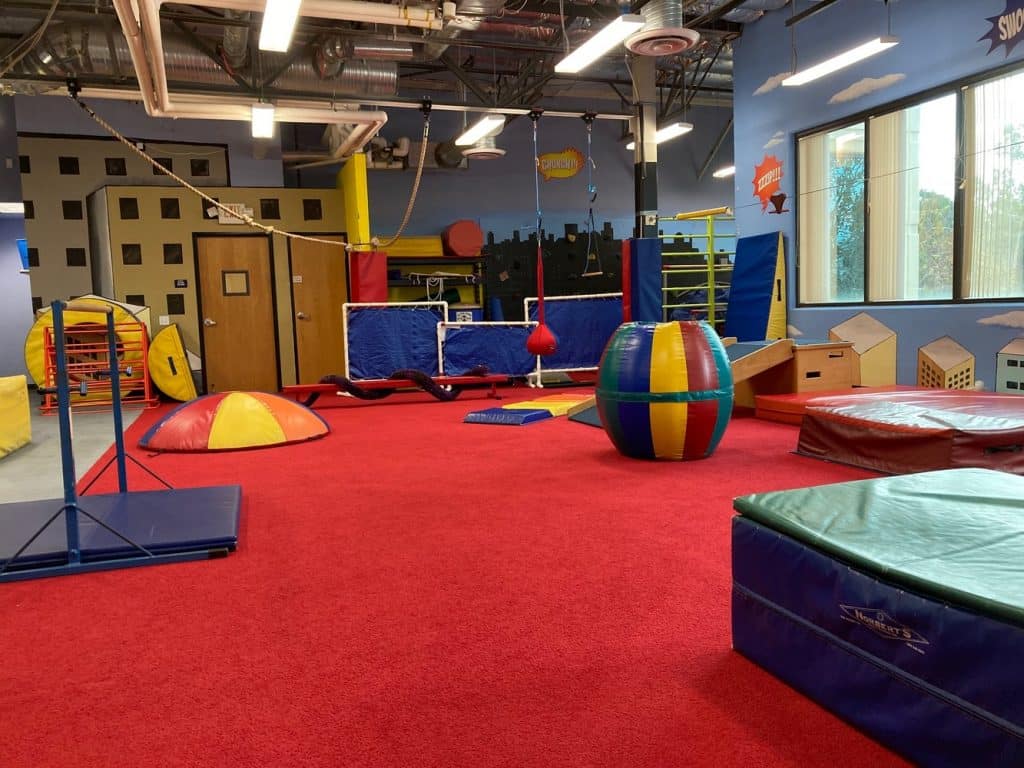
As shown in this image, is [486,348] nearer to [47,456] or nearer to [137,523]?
[47,456]

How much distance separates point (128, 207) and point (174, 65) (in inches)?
88.9

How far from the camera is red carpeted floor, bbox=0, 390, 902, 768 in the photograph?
1629 millimetres

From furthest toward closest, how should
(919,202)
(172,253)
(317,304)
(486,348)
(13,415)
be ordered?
(317,304) < (172,253) < (486,348) < (919,202) < (13,415)

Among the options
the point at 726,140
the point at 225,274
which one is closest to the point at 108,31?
the point at 225,274

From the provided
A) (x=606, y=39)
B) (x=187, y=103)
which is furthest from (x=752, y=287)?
(x=187, y=103)

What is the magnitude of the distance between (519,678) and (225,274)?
9.88 meters

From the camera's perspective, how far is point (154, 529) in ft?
10.1

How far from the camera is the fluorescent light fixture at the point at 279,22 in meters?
4.91

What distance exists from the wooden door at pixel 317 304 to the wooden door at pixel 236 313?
1.32ft

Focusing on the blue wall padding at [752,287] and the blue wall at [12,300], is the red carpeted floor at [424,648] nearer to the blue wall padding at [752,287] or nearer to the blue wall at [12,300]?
the blue wall padding at [752,287]

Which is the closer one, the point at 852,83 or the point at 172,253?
the point at 852,83

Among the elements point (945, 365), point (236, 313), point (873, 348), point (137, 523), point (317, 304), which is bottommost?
point (137, 523)

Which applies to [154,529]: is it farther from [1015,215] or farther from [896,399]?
[1015,215]

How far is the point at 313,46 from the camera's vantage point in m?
9.02
